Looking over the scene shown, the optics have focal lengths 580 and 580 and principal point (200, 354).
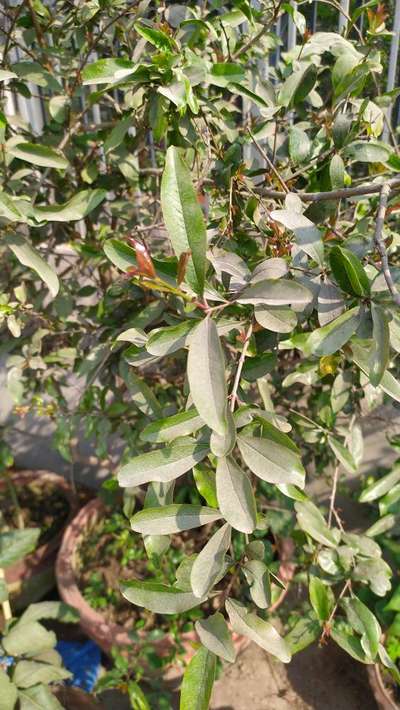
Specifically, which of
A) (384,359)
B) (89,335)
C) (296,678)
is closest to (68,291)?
(89,335)

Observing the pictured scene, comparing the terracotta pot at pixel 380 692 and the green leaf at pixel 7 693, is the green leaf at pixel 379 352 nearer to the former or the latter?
the green leaf at pixel 7 693

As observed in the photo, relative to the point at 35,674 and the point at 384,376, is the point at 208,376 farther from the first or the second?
the point at 35,674

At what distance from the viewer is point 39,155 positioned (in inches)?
45.8

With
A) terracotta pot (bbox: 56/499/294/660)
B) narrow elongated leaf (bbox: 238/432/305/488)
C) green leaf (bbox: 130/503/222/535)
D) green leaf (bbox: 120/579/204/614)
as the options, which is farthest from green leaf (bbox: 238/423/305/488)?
terracotta pot (bbox: 56/499/294/660)

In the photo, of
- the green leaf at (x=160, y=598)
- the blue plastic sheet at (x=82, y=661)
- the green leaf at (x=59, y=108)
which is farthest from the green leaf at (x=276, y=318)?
the blue plastic sheet at (x=82, y=661)

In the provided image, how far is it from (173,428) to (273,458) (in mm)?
141

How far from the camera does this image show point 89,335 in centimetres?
154

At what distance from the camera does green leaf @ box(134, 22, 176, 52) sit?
96 cm

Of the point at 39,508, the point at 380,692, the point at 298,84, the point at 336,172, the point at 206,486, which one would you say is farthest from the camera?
the point at 39,508

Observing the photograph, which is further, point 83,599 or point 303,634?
point 83,599

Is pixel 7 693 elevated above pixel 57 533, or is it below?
above

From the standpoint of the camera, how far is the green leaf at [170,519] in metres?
0.79

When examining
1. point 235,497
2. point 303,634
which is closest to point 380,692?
point 303,634

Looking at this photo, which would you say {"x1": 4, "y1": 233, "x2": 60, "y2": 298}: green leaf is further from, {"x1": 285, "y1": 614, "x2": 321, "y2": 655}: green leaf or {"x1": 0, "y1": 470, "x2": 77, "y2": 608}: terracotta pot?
{"x1": 0, "y1": 470, "x2": 77, "y2": 608}: terracotta pot
